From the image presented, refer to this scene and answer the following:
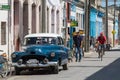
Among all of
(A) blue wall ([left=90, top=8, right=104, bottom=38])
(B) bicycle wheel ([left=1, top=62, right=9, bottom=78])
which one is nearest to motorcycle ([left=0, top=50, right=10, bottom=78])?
(B) bicycle wheel ([left=1, top=62, right=9, bottom=78])

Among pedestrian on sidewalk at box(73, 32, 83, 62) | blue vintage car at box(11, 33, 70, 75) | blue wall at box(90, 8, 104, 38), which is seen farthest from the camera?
blue wall at box(90, 8, 104, 38)

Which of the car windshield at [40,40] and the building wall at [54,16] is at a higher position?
the building wall at [54,16]

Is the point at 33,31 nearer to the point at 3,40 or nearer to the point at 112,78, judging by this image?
the point at 3,40

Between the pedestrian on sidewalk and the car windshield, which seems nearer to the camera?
the car windshield

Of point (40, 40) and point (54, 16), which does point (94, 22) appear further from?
point (40, 40)

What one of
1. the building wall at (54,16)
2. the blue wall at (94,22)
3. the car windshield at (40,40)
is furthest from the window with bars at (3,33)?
the blue wall at (94,22)

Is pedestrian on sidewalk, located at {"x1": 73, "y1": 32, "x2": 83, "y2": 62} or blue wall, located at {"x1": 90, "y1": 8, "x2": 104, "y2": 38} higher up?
blue wall, located at {"x1": 90, "y1": 8, "x2": 104, "y2": 38}

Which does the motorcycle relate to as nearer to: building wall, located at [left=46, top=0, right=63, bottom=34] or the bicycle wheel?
the bicycle wheel

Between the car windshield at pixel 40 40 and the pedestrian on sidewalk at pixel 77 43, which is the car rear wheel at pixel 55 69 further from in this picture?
the pedestrian on sidewalk at pixel 77 43

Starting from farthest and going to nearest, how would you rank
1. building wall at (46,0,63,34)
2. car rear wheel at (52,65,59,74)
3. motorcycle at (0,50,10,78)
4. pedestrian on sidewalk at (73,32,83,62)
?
building wall at (46,0,63,34)
pedestrian on sidewalk at (73,32,83,62)
car rear wheel at (52,65,59,74)
motorcycle at (0,50,10,78)

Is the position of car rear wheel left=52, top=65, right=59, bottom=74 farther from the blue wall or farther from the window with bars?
the blue wall

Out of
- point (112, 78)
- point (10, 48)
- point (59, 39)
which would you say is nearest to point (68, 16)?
point (10, 48)

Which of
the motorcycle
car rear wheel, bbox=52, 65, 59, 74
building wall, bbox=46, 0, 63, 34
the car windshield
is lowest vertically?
car rear wheel, bbox=52, 65, 59, 74

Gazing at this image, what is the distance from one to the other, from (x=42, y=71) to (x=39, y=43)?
4.05 feet
